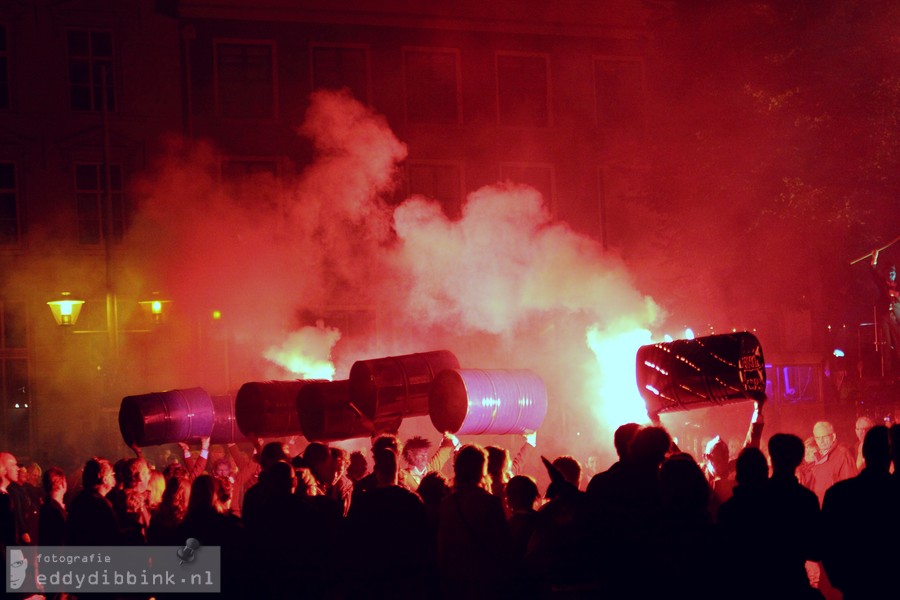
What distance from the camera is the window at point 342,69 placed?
23203mm

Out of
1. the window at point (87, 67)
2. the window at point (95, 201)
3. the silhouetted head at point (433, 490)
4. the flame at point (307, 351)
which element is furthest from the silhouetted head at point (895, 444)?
the window at point (87, 67)

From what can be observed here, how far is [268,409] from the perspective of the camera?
1073 cm

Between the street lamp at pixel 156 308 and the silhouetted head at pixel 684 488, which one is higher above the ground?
the street lamp at pixel 156 308

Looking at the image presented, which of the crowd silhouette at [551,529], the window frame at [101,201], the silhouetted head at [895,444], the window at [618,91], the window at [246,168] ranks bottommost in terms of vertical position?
the crowd silhouette at [551,529]

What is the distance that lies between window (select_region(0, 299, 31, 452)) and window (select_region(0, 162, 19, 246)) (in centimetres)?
165

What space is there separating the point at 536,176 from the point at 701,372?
17023 millimetres

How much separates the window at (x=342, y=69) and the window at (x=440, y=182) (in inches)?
80.1

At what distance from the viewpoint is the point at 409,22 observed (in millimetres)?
23766

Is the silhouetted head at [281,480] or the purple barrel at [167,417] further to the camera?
the purple barrel at [167,417]

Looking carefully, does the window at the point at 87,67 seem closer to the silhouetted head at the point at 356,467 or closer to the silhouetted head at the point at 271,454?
the silhouetted head at the point at 356,467

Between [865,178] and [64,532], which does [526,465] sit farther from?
[64,532]

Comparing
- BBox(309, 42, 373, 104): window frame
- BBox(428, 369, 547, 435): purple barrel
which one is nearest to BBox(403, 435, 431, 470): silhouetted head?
BBox(428, 369, 547, 435): purple barrel

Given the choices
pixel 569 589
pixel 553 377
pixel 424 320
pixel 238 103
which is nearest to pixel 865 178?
pixel 553 377

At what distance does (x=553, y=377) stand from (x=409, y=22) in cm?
910
